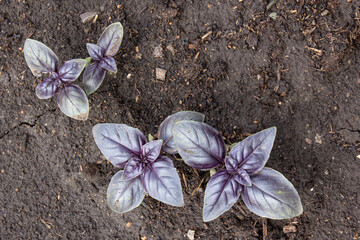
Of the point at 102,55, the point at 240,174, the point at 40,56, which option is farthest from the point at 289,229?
the point at 40,56

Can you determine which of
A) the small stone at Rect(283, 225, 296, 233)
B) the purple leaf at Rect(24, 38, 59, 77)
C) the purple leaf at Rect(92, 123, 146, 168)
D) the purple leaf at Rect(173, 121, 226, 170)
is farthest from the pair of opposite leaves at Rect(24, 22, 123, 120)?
the small stone at Rect(283, 225, 296, 233)

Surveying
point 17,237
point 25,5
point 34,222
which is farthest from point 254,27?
point 17,237

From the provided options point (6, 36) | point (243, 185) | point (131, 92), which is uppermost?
point (6, 36)

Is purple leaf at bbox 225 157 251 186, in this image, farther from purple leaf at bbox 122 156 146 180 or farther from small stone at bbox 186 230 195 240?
small stone at bbox 186 230 195 240

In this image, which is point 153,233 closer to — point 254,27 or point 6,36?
point 254,27

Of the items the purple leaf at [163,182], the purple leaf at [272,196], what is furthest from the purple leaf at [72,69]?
the purple leaf at [272,196]

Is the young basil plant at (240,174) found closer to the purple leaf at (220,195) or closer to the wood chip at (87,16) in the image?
the purple leaf at (220,195)

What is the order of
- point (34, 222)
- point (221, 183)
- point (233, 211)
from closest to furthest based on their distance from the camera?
point (221, 183), point (233, 211), point (34, 222)
